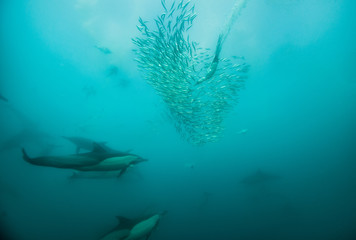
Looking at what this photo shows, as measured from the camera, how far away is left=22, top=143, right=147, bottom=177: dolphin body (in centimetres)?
168

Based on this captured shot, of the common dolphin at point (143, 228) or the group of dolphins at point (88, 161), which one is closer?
the group of dolphins at point (88, 161)

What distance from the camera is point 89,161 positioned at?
191cm

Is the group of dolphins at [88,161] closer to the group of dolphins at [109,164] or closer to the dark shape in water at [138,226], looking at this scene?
the group of dolphins at [109,164]

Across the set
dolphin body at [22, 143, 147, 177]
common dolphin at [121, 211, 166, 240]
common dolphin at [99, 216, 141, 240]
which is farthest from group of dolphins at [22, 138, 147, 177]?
common dolphin at [121, 211, 166, 240]

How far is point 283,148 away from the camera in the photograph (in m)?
35.7

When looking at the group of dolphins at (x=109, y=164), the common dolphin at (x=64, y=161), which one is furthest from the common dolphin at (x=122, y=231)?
the common dolphin at (x=64, y=161)

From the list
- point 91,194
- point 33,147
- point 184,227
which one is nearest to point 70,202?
point 91,194

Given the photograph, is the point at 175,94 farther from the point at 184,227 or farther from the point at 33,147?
the point at 33,147

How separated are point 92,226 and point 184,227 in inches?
289

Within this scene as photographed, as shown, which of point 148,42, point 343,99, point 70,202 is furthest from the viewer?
point 343,99

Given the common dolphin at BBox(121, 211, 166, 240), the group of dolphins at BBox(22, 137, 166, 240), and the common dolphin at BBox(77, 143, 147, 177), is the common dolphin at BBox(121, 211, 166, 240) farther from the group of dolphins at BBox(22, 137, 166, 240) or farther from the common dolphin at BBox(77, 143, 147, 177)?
the common dolphin at BBox(77, 143, 147, 177)

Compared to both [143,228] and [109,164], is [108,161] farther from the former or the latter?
[143,228]

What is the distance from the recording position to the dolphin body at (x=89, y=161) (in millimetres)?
1683

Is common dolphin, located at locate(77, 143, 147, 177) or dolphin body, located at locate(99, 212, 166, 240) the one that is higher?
common dolphin, located at locate(77, 143, 147, 177)
